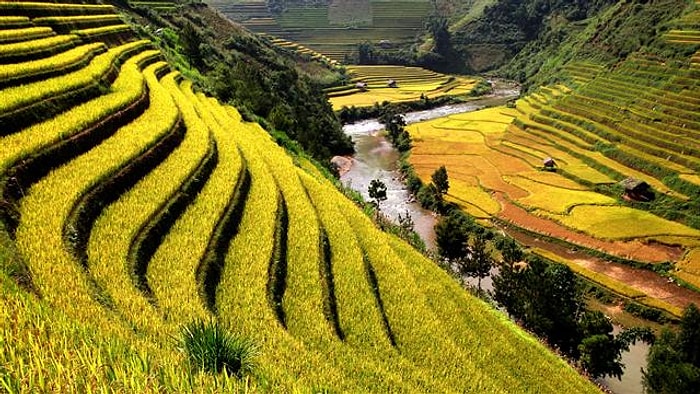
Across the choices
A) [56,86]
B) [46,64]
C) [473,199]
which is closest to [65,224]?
[56,86]

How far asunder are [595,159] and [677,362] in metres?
29.3

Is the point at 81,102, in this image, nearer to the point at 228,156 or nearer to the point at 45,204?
the point at 228,156

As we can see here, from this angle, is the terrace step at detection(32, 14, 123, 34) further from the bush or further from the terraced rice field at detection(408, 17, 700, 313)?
the terraced rice field at detection(408, 17, 700, 313)

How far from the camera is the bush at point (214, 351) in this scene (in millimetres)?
5828

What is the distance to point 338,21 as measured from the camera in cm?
13412

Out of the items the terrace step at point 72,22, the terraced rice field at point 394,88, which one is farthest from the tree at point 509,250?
the terraced rice field at point 394,88

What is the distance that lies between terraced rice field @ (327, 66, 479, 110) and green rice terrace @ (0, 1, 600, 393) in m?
60.7

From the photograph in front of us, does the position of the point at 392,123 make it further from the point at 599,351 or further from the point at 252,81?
the point at 599,351

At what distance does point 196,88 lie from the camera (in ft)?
95.8

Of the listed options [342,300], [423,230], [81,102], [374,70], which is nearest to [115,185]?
[81,102]

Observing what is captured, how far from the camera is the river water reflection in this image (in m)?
22.4

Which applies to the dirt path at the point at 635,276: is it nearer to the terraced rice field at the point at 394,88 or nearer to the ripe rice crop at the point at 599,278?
the ripe rice crop at the point at 599,278

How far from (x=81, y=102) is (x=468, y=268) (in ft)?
62.8

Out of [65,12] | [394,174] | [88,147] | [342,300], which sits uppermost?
[65,12]
